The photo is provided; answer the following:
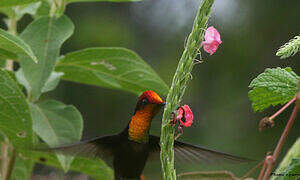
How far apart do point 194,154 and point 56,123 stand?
1.66 feet

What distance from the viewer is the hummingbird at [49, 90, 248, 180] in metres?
1.18

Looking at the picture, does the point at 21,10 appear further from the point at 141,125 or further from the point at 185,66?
the point at 185,66

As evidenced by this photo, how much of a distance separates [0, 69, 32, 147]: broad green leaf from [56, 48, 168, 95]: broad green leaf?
1.23 ft

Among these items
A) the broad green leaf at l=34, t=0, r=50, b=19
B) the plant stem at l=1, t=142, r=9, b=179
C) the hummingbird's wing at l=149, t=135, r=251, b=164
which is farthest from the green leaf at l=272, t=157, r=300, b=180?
the broad green leaf at l=34, t=0, r=50, b=19

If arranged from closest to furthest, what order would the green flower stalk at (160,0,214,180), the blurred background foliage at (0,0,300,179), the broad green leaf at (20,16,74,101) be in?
the green flower stalk at (160,0,214,180)
the broad green leaf at (20,16,74,101)
the blurred background foliage at (0,0,300,179)

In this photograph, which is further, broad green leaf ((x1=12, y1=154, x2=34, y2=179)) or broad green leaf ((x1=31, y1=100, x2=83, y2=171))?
broad green leaf ((x1=12, y1=154, x2=34, y2=179))

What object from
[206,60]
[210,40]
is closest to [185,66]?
[210,40]

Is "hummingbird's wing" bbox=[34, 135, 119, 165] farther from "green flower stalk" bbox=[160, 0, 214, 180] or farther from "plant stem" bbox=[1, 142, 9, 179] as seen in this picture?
"green flower stalk" bbox=[160, 0, 214, 180]

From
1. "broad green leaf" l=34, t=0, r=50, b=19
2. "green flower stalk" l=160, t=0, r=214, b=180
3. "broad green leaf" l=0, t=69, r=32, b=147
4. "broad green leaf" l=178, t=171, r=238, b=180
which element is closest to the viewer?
"green flower stalk" l=160, t=0, r=214, b=180

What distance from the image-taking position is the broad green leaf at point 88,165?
1590 mm

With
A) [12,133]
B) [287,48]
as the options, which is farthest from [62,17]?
[287,48]

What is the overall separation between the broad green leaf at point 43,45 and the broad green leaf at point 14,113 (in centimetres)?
10

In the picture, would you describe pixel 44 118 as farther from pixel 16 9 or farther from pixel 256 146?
pixel 256 146

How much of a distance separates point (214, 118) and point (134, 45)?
3.93 ft
